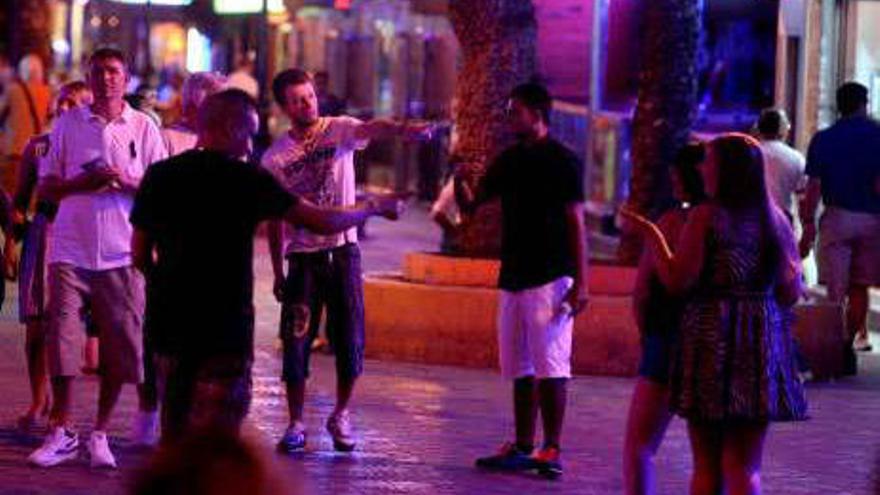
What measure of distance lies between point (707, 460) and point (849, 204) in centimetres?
771

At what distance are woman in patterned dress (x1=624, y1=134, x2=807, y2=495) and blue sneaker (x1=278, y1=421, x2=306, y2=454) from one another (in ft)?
10.1

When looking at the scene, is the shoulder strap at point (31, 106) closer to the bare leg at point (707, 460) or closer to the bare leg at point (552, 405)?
the bare leg at point (552, 405)

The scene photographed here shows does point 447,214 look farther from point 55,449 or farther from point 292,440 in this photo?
point 55,449

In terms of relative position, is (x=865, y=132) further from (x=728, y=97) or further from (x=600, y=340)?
(x=728, y=97)

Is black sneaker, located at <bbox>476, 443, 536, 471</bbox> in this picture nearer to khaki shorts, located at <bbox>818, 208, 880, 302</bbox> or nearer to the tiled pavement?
the tiled pavement

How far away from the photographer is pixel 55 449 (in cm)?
1042

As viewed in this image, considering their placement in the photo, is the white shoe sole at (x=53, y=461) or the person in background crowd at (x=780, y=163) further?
the person in background crowd at (x=780, y=163)

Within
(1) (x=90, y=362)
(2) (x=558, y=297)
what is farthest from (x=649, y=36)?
(2) (x=558, y=297)

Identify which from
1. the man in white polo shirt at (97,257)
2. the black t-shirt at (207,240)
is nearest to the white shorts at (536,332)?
the man in white polo shirt at (97,257)

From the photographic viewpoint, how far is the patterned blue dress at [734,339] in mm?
8273

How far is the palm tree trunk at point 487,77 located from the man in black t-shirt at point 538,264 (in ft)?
17.1

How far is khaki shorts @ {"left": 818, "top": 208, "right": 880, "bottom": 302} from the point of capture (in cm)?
1591

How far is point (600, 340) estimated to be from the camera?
14.5 metres

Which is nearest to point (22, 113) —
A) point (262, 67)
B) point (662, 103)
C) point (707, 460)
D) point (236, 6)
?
point (662, 103)
